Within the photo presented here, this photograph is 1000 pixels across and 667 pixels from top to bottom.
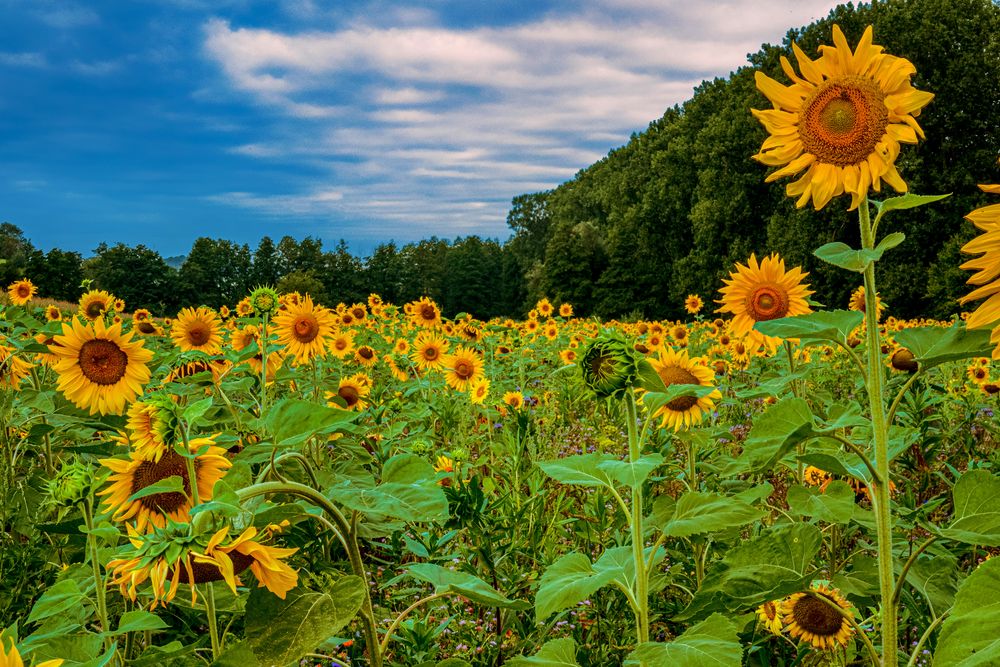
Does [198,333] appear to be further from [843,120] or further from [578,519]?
[843,120]

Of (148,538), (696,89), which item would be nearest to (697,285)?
(696,89)

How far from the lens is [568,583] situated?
1194mm

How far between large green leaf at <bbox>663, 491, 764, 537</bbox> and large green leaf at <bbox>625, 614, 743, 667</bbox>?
→ 0.51 feet

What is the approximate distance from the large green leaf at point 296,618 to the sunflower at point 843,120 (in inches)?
48.7

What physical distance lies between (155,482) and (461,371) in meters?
4.27

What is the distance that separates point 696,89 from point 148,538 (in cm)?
3714

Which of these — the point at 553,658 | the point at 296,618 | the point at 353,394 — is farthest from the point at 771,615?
the point at 353,394

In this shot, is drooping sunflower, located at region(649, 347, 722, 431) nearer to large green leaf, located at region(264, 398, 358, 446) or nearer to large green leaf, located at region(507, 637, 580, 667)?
large green leaf, located at region(507, 637, 580, 667)

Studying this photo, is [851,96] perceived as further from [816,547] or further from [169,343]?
[169,343]

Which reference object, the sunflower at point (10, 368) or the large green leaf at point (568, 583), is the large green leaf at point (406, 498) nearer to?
the large green leaf at point (568, 583)

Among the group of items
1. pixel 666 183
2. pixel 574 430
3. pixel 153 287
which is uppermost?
pixel 666 183

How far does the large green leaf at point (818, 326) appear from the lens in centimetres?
126

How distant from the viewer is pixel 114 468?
1.25 metres

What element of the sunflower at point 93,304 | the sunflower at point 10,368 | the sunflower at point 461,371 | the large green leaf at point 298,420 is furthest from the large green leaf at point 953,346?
the sunflower at point 93,304
